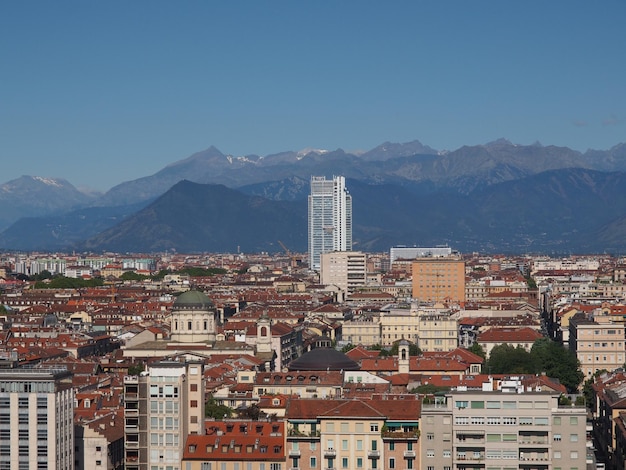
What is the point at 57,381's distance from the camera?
182 feet

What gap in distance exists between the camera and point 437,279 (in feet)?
577

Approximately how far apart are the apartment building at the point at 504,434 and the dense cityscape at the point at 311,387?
0.14 feet

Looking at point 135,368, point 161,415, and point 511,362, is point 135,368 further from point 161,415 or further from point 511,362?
point 161,415

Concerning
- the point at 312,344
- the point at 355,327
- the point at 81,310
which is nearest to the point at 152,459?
the point at 312,344

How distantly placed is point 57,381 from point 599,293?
110 m

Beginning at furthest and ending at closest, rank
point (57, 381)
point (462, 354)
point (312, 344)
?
point (312, 344)
point (462, 354)
point (57, 381)

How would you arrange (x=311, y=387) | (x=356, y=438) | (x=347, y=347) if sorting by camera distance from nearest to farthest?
(x=356, y=438) < (x=311, y=387) < (x=347, y=347)

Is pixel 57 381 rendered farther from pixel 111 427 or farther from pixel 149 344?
pixel 149 344

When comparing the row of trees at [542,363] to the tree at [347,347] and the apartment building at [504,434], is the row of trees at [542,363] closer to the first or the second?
the tree at [347,347]

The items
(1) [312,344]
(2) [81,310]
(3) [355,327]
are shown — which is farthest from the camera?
(2) [81,310]

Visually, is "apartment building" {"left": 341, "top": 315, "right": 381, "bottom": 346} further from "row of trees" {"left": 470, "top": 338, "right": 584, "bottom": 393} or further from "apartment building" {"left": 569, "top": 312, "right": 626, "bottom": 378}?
"apartment building" {"left": 569, "top": 312, "right": 626, "bottom": 378}

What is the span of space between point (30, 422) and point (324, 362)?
97.5 ft

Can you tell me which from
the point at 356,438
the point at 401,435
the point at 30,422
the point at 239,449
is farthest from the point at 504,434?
the point at 30,422

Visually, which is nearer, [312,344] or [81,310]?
[312,344]
